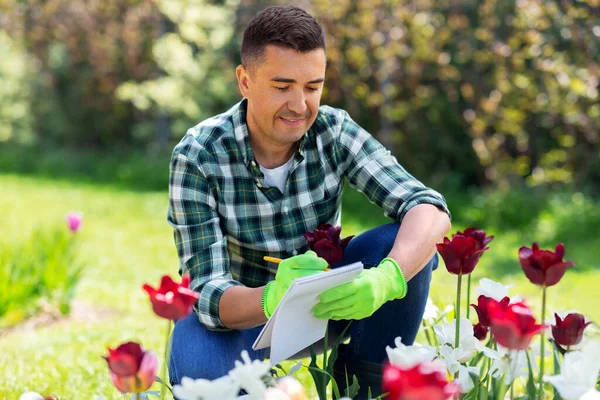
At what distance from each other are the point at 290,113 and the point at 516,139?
3.96m

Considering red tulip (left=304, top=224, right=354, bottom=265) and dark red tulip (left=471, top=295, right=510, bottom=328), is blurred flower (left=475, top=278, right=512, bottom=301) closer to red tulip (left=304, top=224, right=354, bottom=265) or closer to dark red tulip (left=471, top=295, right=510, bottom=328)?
dark red tulip (left=471, top=295, right=510, bottom=328)

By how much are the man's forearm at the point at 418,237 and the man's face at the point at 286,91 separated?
1.07 ft

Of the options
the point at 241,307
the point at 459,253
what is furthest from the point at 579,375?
the point at 241,307

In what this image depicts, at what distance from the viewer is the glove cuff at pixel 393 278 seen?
5.32 feet

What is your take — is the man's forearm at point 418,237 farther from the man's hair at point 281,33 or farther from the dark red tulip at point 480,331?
the man's hair at point 281,33

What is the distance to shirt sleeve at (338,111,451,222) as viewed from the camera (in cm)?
191

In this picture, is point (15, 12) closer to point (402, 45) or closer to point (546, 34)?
point (402, 45)

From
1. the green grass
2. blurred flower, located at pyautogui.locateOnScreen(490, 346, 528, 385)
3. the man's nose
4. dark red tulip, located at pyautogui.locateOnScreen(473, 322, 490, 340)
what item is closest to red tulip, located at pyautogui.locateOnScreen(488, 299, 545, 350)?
blurred flower, located at pyautogui.locateOnScreen(490, 346, 528, 385)

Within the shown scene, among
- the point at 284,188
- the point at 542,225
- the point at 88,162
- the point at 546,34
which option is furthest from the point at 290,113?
the point at 88,162

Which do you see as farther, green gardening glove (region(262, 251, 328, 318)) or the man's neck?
the man's neck

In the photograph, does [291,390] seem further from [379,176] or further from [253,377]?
[379,176]

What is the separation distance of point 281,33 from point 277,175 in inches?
14.6

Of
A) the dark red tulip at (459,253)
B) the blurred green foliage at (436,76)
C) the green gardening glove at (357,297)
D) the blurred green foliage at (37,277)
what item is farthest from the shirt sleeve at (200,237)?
the blurred green foliage at (436,76)

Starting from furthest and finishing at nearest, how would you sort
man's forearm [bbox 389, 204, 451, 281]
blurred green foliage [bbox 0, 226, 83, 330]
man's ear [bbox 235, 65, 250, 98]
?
blurred green foliage [bbox 0, 226, 83, 330] < man's ear [bbox 235, 65, 250, 98] < man's forearm [bbox 389, 204, 451, 281]
